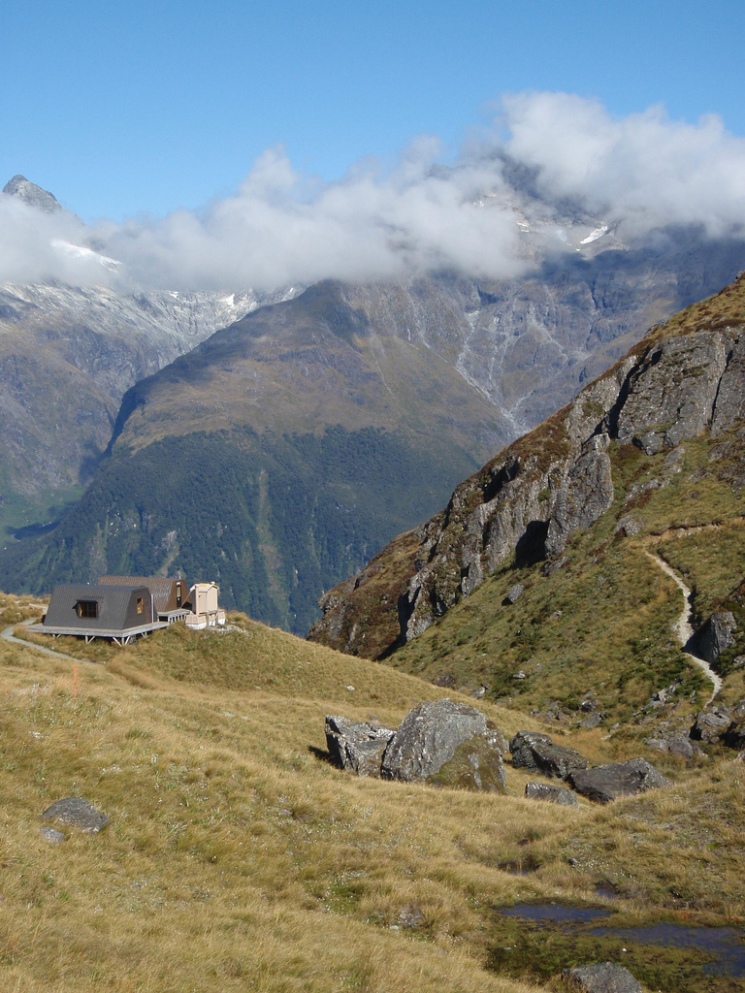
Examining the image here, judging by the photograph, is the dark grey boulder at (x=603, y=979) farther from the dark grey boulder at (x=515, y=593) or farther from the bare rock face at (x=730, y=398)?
the bare rock face at (x=730, y=398)

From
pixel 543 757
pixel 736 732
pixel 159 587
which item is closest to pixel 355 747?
pixel 543 757

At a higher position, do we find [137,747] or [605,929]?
[137,747]

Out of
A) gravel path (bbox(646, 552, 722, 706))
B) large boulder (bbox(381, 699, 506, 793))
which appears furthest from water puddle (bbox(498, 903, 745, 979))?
gravel path (bbox(646, 552, 722, 706))

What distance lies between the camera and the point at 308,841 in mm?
20922

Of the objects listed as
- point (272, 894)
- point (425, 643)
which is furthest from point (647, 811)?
point (425, 643)

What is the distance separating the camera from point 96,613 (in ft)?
188

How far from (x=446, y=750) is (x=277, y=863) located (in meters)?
14.5

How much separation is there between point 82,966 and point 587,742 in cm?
4315

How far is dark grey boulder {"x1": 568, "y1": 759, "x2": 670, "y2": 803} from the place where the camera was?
1308 inches

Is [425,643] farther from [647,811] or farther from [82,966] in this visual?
[82,966]

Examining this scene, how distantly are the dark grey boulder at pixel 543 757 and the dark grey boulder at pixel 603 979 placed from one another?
24.6m

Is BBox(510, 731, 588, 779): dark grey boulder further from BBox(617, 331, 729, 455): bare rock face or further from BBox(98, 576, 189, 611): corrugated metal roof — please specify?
BBox(617, 331, 729, 455): bare rock face

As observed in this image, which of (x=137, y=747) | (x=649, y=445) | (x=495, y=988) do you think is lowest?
(x=495, y=988)

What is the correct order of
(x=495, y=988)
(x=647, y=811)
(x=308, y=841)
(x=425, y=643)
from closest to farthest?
(x=495, y=988), (x=308, y=841), (x=647, y=811), (x=425, y=643)
